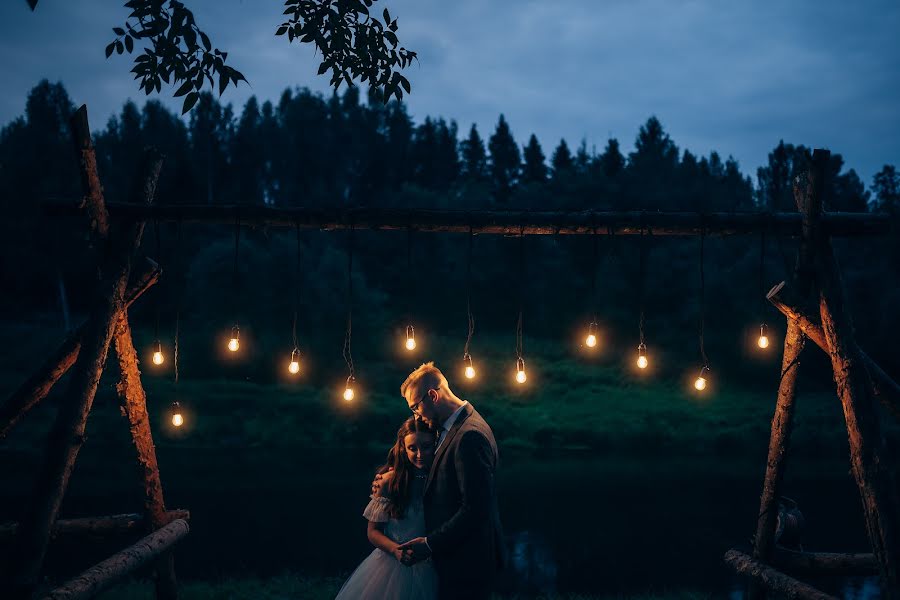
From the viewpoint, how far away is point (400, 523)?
226 inches

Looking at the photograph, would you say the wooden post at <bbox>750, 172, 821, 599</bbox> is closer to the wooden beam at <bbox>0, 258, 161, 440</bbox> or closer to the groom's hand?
the groom's hand

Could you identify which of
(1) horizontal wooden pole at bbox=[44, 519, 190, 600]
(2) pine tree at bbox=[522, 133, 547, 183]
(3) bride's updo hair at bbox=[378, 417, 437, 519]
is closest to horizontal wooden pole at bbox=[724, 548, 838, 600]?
(3) bride's updo hair at bbox=[378, 417, 437, 519]

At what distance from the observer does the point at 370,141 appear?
70.9 meters

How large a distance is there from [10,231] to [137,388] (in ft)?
126

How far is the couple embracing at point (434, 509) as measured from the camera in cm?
537

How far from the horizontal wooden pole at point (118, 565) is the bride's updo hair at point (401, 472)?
246cm

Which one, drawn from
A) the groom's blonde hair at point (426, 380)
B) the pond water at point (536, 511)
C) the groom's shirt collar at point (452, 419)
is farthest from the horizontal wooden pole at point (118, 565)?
the pond water at point (536, 511)

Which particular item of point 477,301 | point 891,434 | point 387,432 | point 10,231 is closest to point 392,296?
point 477,301

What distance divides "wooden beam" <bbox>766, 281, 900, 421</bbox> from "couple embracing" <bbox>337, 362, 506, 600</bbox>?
280cm

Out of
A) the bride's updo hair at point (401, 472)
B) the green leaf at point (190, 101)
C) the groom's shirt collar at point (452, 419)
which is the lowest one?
the bride's updo hair at point (401, 472)

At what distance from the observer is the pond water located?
1134cm

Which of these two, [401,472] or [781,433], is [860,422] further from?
[401,472]

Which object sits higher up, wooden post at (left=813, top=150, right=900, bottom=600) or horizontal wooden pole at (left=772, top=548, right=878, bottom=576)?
wooden post at (left=813, top=150, right=900, bottom=600)

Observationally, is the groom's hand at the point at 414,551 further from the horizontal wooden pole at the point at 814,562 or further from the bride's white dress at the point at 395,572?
the horizontal wooden pole at the point at 814,562
